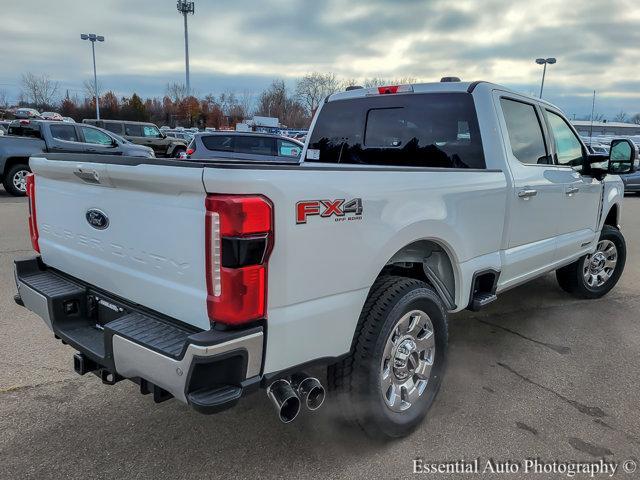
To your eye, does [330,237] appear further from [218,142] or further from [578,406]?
[218,142]

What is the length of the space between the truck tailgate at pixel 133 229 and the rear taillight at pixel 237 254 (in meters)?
0.08

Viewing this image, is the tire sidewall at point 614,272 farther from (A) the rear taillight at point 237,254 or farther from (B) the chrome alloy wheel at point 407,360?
(A) the rear taillight at point 237,254

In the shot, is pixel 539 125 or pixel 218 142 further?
pixel 218 142

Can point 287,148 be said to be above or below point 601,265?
above

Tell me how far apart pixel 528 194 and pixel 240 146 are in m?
11.5

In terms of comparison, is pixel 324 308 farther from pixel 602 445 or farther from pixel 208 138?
pixel 208 138

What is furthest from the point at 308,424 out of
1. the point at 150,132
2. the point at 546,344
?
the point at 150,132

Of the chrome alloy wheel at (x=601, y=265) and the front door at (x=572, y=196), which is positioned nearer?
the front door at (x=572, y=196)

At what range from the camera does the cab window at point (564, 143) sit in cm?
450

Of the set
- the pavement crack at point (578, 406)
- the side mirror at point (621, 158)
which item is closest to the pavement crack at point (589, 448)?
the pavement crack at point (578, 406)

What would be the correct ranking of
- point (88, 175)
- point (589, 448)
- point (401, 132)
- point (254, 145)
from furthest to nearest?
point (254, 145), point (401, 132), point (589, 448), point (88, 175)

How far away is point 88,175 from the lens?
2.52m

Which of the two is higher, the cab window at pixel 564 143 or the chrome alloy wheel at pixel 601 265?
the cab window at pixel 564 143

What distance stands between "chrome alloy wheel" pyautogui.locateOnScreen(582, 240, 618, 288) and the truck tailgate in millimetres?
4882
